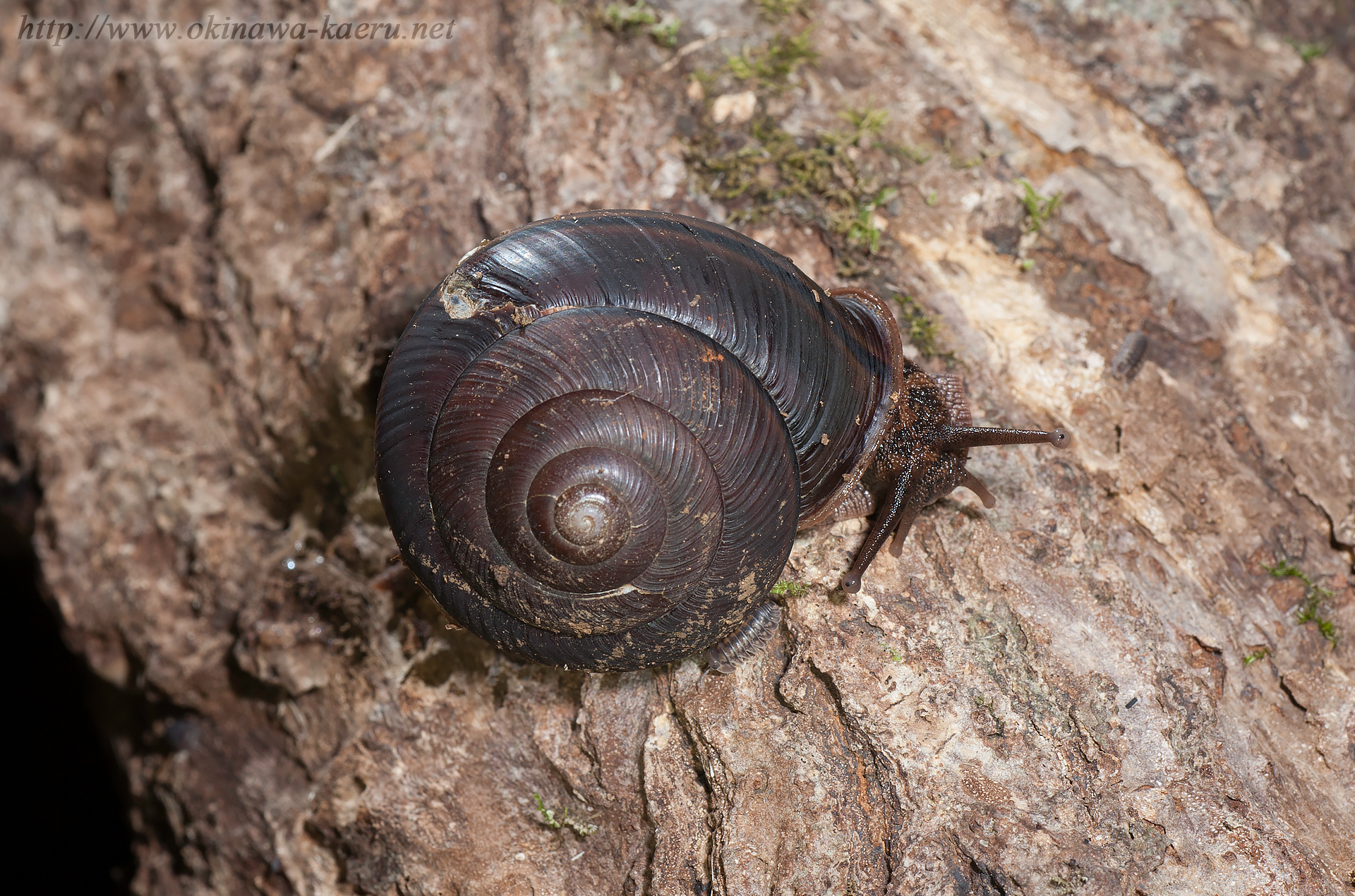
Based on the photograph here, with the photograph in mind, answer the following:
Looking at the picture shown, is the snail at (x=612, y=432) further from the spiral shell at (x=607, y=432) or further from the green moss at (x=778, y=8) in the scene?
the green moss at (x=778, y=8)

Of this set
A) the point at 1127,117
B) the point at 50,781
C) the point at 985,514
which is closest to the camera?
the point at 985,514

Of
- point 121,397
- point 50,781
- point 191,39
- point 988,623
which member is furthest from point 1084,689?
point 50,781

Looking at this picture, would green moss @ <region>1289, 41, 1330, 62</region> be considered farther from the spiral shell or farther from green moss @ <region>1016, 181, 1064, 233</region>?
the spiral shell

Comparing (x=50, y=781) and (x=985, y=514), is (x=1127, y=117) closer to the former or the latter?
(x=985, y=514)

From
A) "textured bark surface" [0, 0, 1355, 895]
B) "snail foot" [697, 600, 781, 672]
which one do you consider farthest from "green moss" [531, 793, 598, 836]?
"snail foot" [697, 600, 781, 672]

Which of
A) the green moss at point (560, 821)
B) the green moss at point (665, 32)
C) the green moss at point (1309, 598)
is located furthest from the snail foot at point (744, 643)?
the green moss at point (665, 32)

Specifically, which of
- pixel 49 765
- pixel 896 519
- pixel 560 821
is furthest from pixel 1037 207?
pixel 49 765
